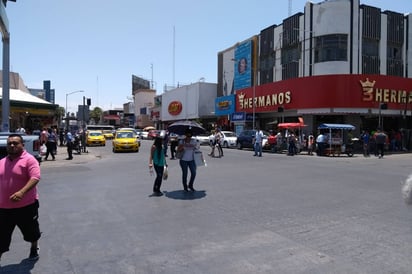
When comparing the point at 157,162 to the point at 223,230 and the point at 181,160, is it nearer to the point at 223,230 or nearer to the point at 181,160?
the point at 181,160

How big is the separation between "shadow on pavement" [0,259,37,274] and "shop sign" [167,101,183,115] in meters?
54.1

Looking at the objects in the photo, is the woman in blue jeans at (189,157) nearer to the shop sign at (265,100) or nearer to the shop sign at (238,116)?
the shop sign at (265,100)

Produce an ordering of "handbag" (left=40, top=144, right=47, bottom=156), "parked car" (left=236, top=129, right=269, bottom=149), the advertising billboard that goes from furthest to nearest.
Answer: the advertising billboard < "parked car" (left=236, top=129, right=269, bottom=149) < "handbag" (left=40, top=144, right=47, bottom=156)

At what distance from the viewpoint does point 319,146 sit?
82.9ft

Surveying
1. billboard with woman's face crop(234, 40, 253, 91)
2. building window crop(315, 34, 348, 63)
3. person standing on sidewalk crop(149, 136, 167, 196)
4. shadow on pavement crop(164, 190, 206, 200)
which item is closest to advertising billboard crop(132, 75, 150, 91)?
billboard with woman's face crop(234, 40, 253, 91)

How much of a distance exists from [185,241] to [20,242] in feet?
8.11

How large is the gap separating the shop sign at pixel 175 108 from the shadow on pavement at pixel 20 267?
5411 centimetres

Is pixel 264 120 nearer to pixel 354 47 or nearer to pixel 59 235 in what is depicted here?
pixel 354 47

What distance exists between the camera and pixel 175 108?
198 feet

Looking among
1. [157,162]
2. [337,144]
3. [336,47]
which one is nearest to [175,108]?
[336,47]

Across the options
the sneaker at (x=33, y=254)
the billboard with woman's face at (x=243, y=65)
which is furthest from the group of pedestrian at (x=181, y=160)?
the billboard with woman's face at (x=243, y=65)

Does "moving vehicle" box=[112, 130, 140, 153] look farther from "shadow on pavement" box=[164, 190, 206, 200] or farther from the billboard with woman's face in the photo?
"shadow on pavement" box=[164, 190, 206, 200]

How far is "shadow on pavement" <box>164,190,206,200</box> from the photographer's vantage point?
371 inches

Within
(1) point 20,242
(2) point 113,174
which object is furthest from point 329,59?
(1) point 20,242
